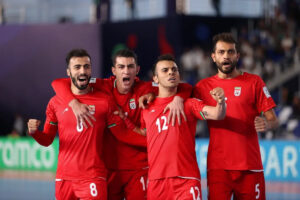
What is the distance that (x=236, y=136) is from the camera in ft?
20.2

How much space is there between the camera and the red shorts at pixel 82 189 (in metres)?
6.11

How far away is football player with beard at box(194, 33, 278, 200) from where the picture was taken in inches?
241

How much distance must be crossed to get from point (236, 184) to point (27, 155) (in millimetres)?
12080

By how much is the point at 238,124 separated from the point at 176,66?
94 centimetres

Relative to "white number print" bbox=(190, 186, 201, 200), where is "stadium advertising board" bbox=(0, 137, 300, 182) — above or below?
below

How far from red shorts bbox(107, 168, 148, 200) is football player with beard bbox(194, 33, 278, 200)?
883 mm

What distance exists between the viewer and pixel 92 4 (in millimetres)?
21297

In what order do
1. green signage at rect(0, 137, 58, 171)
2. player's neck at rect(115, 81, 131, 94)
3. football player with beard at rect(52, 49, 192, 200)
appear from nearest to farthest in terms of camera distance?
football player with beard at rect(52, 49, 192, 200) → player's neck at rect(115, 81, 131, 94) → green signage at rect(0, 137, 58, 171)

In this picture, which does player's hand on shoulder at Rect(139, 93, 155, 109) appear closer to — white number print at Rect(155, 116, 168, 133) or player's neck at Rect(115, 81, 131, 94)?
white number print at Rect(155, 116, 168, 133)

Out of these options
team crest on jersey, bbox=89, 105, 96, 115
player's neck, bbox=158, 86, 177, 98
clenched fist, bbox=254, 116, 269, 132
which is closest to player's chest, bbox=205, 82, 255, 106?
clenched fist, bbox=254, 116, 269, 132

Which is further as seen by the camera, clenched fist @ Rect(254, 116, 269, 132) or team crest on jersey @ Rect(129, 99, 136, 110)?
team crest on jersey @ Rect(129, 99, 136, 110)

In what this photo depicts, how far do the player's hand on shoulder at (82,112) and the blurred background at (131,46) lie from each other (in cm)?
796

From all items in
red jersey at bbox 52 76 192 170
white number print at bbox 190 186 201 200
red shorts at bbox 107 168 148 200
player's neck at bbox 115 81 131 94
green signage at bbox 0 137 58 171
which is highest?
player's neck at bbox 115 81 131 94

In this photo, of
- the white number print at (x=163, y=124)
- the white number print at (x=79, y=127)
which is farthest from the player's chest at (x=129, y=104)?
the white number print at (x=163, y=124)
